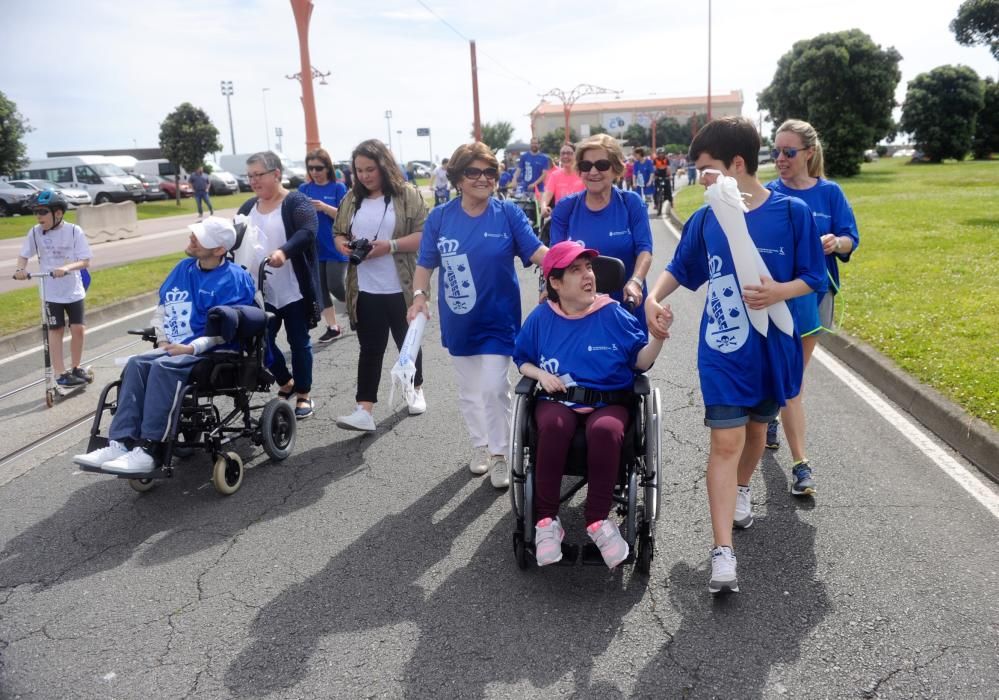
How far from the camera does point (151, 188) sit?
4194cm

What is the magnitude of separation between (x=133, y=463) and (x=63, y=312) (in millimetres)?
3806

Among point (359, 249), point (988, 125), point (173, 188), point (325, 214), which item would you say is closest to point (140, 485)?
point (359, 249)

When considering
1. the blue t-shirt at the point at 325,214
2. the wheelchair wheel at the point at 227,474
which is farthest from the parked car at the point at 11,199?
the wheelchair wheel at the point at 227,474

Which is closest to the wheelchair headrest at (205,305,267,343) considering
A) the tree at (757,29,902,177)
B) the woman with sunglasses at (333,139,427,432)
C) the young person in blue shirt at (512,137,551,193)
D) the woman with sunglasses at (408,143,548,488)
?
the woman with sunglasses at (333,139,427,432)

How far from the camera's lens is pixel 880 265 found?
11562mm

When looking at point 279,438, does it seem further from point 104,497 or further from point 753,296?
point 753,296

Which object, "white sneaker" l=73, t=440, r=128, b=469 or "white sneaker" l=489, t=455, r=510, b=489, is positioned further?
"white sneaker" l=489, t=455, r=510, b=489

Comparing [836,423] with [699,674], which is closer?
[699,674]

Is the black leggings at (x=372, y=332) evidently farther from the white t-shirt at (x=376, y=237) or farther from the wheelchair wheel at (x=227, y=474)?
the wheelchair wheel at (x=227, y=474)

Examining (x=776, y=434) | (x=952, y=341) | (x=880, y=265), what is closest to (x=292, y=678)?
(x=776, y=434)

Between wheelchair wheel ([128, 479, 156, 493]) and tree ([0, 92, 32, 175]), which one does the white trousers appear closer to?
wheelchair wheel ([128, 479, 156, 493])

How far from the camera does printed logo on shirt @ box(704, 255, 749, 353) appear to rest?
3.44 metres

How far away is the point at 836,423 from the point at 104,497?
15.1 ft

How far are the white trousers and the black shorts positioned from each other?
441 cm
